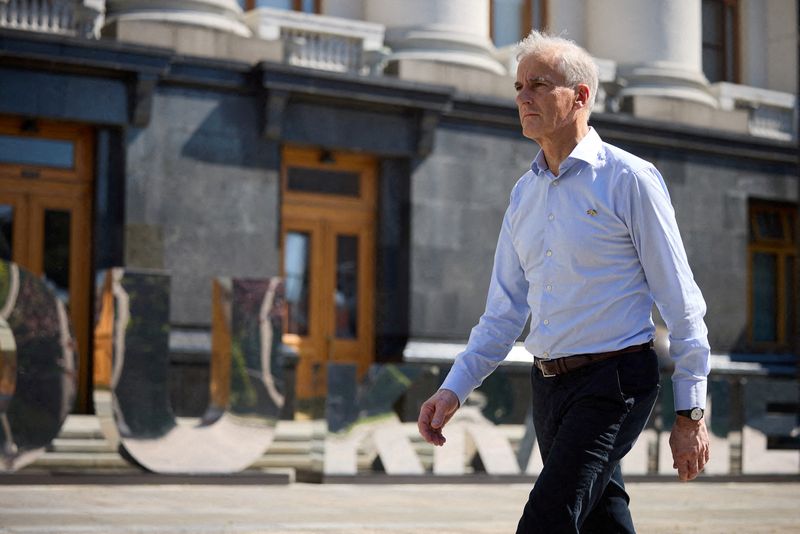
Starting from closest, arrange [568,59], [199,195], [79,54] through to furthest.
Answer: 1. [568,59]
2. [79,54]
3. [199,195]

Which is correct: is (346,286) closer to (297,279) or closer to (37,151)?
(297,279)

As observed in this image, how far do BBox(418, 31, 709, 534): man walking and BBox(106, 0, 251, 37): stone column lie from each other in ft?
43.9

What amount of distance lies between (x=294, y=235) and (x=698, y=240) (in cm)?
663

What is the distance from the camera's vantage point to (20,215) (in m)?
16.9

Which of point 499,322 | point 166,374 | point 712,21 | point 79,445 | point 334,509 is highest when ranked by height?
point 712,21

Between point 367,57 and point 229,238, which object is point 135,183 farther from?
point 367,57

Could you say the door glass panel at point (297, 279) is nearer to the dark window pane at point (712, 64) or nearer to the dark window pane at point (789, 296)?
the dark window pane at point (712, 64)

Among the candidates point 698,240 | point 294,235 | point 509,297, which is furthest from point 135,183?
point 509,297

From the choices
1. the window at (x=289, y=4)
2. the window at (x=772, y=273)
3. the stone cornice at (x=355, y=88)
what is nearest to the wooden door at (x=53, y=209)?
the stone cornice at (x=355, y=88)

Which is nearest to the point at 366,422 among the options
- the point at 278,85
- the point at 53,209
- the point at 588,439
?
the point at 53,209

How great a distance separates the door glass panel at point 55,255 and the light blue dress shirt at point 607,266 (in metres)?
13.2

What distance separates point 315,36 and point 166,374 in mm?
7970

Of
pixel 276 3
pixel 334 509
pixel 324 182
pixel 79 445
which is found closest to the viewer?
pixel 334 509

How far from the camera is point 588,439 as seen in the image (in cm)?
414
